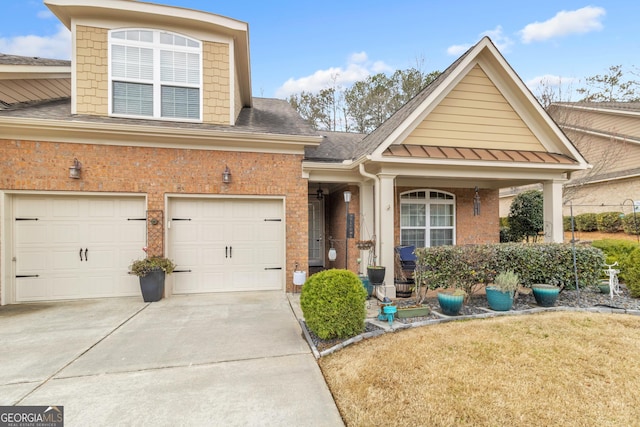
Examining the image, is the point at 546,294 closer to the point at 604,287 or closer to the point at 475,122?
the point at 604,287

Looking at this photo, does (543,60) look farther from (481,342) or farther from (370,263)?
(481,342)

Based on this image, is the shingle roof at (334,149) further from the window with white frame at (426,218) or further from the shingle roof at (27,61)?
the shingle roof at (27,61)

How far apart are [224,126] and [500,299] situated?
22.8 ft

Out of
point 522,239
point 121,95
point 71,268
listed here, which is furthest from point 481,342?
point 522,239

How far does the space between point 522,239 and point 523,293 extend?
5.81 m

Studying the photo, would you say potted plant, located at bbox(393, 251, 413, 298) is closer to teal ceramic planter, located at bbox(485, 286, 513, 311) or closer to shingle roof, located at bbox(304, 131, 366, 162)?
teal ceramic planter, located at bbox(485, 286, 513, 311)

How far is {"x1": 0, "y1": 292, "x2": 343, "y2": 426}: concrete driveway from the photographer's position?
8.84 ft

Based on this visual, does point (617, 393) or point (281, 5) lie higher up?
point (281, 5)

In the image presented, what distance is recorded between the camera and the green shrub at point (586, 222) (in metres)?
13.8

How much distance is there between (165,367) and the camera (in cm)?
353

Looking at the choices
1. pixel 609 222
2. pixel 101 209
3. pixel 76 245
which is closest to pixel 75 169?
pixel 101 209

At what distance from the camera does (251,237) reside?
7328 mm

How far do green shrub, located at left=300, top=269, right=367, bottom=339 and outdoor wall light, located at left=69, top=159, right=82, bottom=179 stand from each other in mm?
5672

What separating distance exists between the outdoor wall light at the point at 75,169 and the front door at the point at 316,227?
6391 millimetres
